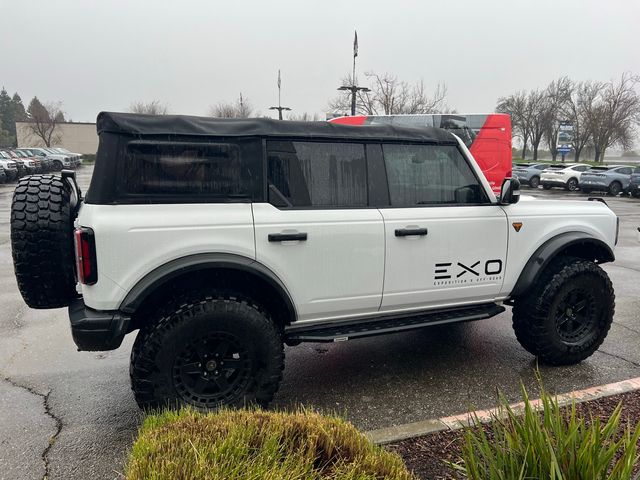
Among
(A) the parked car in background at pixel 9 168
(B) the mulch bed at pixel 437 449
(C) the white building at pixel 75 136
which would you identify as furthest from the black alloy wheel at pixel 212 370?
(C) the white building at pixel 75 136

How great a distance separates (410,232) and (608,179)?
2500cm

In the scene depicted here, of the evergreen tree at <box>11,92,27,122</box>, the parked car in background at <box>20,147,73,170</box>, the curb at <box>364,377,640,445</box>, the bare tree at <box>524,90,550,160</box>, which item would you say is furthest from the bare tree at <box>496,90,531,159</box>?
the evergreen tree at <box>11,92,27,122</box>

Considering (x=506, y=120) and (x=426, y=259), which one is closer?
(x=426, y=259)

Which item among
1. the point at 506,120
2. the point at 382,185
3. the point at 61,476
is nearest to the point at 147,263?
the point at 61,476

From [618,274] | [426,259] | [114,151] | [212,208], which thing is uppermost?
[114,151]

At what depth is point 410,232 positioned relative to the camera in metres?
3.42

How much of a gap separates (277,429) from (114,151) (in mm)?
1830

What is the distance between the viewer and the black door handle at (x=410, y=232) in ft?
11.1

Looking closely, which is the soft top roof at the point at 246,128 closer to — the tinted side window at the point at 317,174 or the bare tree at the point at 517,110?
the tinted side window at the point at 317,174

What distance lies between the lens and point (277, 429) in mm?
2104

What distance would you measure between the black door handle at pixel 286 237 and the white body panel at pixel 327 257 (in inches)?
1.1

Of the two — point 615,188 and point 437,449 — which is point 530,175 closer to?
point 615,188

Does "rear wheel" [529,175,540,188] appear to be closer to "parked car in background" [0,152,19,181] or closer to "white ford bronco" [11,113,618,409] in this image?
"white ford bronco" [11,113,618,409]

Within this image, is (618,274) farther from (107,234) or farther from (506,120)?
(107,234)
